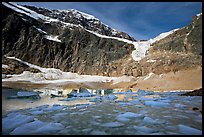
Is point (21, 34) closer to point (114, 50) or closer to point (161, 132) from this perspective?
point (114, 50)

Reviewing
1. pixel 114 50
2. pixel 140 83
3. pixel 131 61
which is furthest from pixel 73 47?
pixel 140 83

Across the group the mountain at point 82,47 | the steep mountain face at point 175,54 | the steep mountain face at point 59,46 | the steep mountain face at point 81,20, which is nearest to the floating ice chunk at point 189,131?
the steep mountain face at point 175,54

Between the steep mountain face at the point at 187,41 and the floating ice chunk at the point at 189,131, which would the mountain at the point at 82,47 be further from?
the floating ice chunk at the point at 189,131

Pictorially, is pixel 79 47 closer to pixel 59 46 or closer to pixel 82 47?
pixel 82 47

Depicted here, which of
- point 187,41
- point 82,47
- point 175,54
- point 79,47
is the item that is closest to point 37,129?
point 175,54

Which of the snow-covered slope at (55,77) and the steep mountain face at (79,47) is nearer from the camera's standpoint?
the snow-covered slope at (55,77)

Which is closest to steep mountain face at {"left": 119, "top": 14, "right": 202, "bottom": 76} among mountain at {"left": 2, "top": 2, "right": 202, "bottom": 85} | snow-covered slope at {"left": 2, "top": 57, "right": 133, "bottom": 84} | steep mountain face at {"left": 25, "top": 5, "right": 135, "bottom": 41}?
mountain at {"left": 2, "top": 2, "right": 202, "bottom": 85}

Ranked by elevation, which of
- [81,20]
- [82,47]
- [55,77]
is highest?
[81,20]
